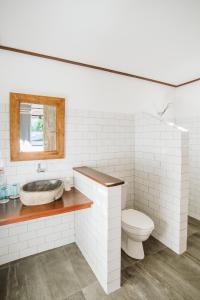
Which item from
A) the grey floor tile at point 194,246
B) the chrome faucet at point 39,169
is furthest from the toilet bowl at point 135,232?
the chrome faucet at point 39,169

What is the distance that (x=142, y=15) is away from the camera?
4.82 feet

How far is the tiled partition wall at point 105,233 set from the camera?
5.16 feet

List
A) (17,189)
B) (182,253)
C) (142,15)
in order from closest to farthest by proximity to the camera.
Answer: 1. (142,15)
2. (17,189)
3. (182,253)

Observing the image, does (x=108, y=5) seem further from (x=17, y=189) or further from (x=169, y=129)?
(x=17, y=189)

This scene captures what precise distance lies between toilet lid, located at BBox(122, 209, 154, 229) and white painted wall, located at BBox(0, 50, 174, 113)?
1501 millimetres

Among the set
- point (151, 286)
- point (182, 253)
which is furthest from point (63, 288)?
point (182, 253)

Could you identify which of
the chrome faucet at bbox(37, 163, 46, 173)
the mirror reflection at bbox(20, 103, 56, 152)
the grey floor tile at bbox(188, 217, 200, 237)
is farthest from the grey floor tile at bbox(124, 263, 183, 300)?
the mirror reflection at bbox(20, 103, 56, 152)

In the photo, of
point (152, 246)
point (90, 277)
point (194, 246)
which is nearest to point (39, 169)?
point (90, 277)

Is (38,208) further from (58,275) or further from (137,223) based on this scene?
(137,223)

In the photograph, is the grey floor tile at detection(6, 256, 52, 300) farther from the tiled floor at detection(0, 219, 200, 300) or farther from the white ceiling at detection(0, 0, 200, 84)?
the white ceiling at detection(0, 0, 200, 84)

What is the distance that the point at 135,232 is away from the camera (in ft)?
6.44

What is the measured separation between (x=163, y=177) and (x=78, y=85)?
169cm

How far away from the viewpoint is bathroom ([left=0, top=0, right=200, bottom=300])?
159 cm

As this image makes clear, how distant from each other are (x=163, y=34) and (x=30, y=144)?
1871 mm
